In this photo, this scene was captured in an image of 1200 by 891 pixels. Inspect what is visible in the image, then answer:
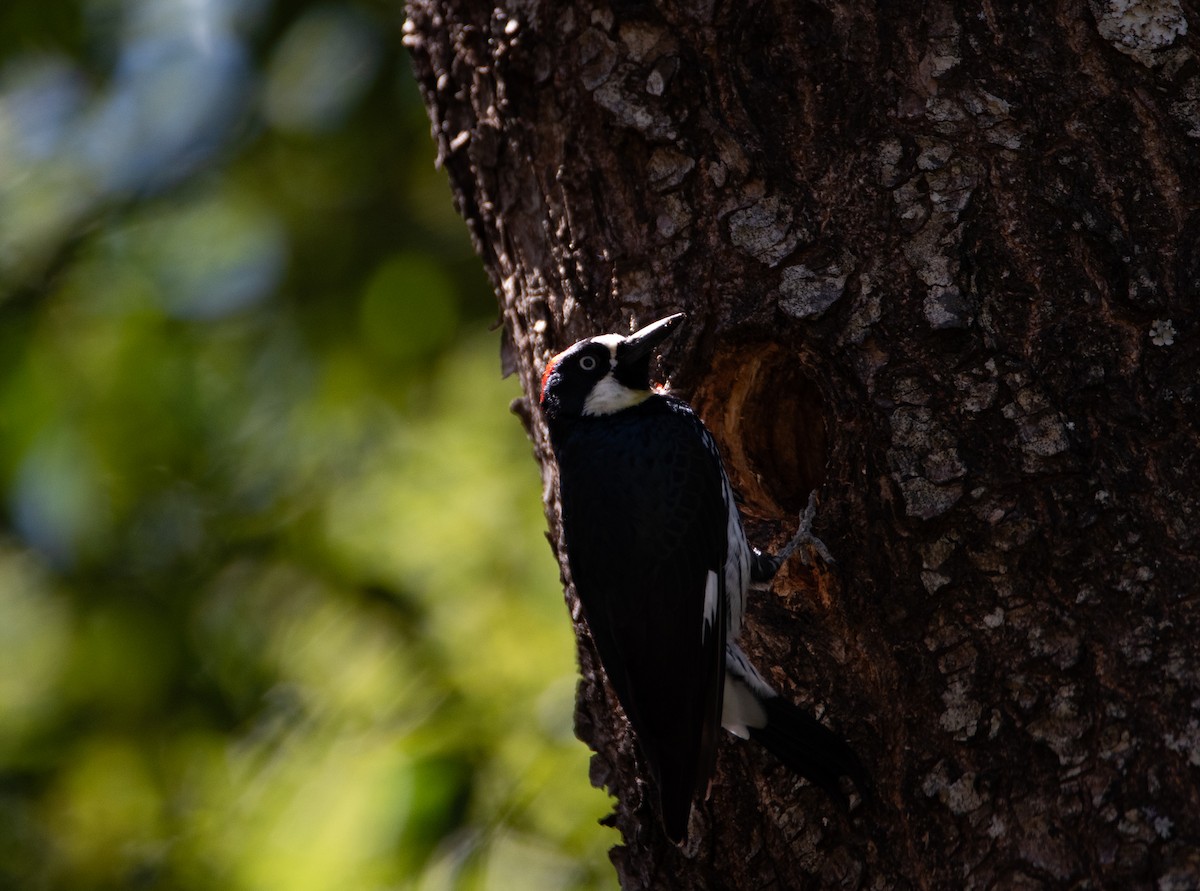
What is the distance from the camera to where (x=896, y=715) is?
9.16 feet

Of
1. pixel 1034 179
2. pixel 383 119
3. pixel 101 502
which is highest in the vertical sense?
pixel 383 119

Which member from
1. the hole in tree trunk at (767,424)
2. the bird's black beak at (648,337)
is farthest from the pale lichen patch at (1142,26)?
the bird's black beak at (648,337)

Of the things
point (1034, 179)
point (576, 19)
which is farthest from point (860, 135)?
point (576, 19)

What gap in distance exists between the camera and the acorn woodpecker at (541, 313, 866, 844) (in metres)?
2.99

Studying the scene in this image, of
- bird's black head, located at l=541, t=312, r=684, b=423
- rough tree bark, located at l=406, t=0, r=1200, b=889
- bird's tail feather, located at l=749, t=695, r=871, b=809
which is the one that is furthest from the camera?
bird's black head, located at l=541, t=312, r=684, b=423

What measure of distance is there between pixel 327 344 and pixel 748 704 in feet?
9.67

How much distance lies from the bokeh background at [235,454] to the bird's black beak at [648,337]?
1662mm

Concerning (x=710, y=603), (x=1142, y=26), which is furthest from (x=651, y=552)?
(x=1142, y=26)

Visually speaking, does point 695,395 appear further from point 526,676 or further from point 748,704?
point 526,676

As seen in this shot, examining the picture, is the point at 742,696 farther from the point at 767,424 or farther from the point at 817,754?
the point at 767,424

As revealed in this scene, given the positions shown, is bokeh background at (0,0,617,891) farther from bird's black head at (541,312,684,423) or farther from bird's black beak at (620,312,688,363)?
bird's black beak at (620,312,688,363)

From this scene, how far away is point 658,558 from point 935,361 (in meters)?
0.99

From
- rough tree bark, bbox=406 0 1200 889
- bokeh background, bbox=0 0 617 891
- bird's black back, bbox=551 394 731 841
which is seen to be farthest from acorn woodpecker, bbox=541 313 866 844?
bokeh background, bbox=0 0 617 891

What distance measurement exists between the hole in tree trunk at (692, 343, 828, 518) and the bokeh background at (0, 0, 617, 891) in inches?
51.5
